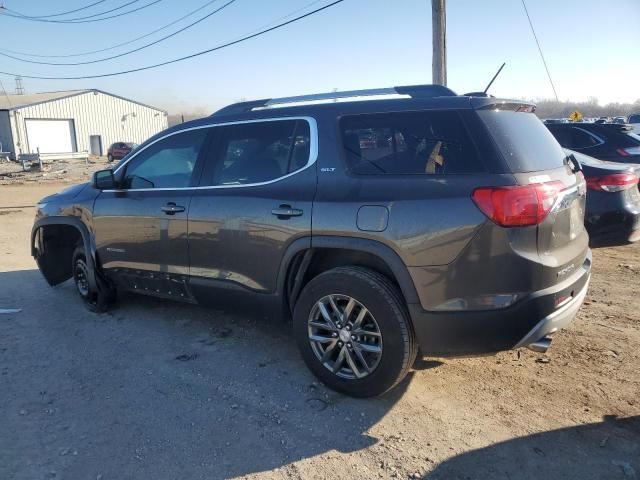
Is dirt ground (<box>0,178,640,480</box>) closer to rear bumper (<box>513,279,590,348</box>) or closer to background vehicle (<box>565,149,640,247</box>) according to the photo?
rear bumper (<box>513,279,590,348</box>)

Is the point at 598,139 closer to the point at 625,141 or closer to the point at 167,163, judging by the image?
the point at 625,141

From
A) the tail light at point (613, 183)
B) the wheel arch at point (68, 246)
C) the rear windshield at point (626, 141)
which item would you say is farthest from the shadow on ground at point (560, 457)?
the rear windshield at point (626, 141)

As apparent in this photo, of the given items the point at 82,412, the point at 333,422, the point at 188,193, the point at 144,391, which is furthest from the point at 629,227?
the point at 82,412

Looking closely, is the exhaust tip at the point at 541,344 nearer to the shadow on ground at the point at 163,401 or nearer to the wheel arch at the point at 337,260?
the wheel arch at the point at 337,260

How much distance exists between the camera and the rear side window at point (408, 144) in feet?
10.2

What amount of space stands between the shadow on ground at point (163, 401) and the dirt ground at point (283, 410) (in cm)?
1

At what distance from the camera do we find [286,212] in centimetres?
360

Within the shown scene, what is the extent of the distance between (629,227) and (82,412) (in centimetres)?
525

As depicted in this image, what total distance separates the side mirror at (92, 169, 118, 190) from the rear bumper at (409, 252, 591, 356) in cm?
317

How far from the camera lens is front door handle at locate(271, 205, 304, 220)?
355cm

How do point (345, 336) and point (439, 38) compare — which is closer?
point (345, 336)

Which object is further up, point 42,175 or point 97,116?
point 97,116

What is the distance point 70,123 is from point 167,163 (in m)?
53.5

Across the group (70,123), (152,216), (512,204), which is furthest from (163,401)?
(70,123)
